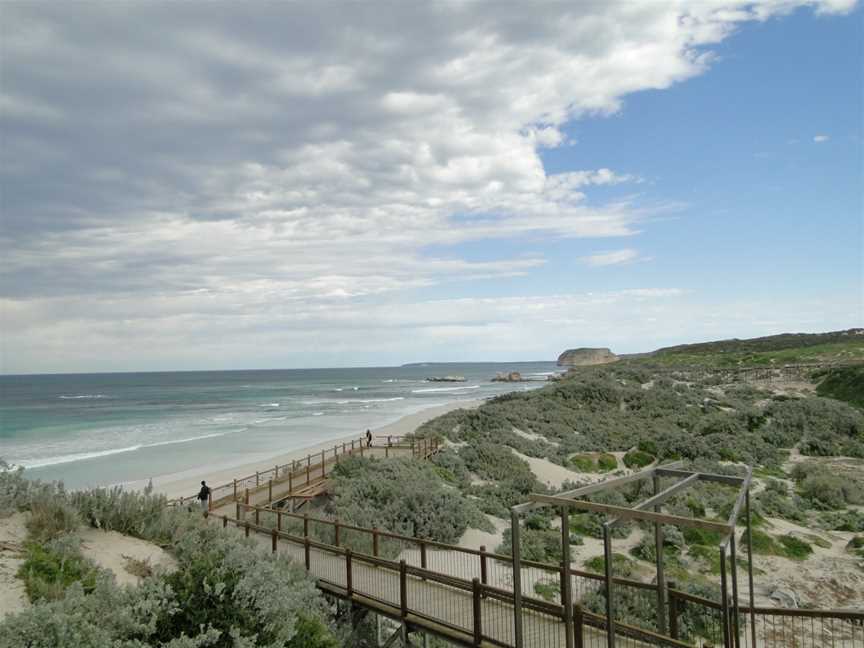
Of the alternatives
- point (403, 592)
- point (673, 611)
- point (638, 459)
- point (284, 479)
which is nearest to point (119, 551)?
point (403, 592)

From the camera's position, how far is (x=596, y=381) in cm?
4416

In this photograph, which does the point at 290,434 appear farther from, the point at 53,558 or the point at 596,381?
the point at 53,558

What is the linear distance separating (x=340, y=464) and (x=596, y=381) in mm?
27267

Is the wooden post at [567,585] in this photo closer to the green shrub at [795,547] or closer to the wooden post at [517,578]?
the wooden post at [517,578]

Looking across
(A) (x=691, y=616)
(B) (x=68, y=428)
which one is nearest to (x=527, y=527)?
(A) (x=691, y=616)

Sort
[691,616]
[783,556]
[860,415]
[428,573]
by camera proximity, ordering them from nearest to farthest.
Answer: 1. [428,573]
2. [691,616]
3. [783,556]
4. [860,415]

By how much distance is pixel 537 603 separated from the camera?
764 centimetres

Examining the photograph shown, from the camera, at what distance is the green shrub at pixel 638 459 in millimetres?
26094

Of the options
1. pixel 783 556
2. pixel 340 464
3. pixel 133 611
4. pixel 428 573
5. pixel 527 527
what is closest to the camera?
pixel 133 611

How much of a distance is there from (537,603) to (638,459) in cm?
2049

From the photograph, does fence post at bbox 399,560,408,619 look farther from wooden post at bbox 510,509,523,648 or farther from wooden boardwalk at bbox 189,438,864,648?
Result: wooden post at bbox 510,509,523,648

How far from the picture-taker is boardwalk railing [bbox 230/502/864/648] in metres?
7.64

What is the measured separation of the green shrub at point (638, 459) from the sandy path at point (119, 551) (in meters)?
21.4

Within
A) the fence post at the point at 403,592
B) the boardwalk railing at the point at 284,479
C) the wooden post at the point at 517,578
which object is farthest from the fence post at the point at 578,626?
the boardwalk railing at the point at 284,479
